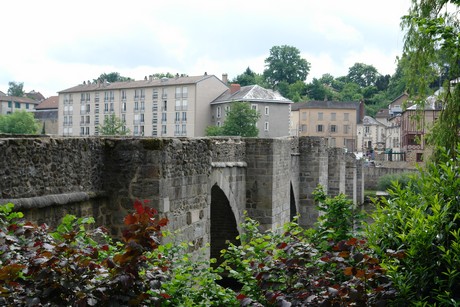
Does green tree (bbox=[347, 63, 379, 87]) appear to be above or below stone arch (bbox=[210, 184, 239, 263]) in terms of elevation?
above

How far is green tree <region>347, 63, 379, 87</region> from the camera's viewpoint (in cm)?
15650

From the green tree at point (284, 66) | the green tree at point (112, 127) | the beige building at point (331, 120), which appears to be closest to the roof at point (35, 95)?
the green tree at point (284, 66)

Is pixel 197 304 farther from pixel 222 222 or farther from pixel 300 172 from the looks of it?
pixel 300 172

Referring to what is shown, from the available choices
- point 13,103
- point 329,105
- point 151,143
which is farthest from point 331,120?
point 151,143

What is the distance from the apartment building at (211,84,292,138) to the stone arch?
211 ft

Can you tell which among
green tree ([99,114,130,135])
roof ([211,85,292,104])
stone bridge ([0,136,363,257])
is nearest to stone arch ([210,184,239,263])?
stone bridge ([0,136,363,257])

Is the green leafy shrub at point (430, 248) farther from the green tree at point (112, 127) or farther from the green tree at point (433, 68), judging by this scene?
the green tree at point (112, 127)

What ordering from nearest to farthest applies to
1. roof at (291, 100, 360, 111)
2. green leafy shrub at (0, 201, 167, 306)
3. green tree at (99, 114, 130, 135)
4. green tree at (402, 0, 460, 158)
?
green leafy shrub at (0, 201, 167, 306), green tree at (402, 0, 460, 158), green tree at (99, 114, 130, 135), roof at (291, 100, 360, 111)

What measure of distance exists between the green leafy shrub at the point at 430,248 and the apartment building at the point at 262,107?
77.4m

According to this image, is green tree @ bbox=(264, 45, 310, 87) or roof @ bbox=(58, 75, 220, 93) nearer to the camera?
roof @ bbox=(58, 75, 220, 93)

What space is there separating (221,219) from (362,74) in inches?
5686

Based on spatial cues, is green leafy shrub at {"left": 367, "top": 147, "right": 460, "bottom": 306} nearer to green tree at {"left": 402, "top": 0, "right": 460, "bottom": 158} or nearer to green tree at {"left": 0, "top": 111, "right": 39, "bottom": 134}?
green tree at {"left": 402, "top": 0, "right": 460, "bottom": 158}

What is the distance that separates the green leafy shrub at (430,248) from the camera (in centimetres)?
565

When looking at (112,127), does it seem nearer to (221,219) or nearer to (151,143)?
(221,219)
